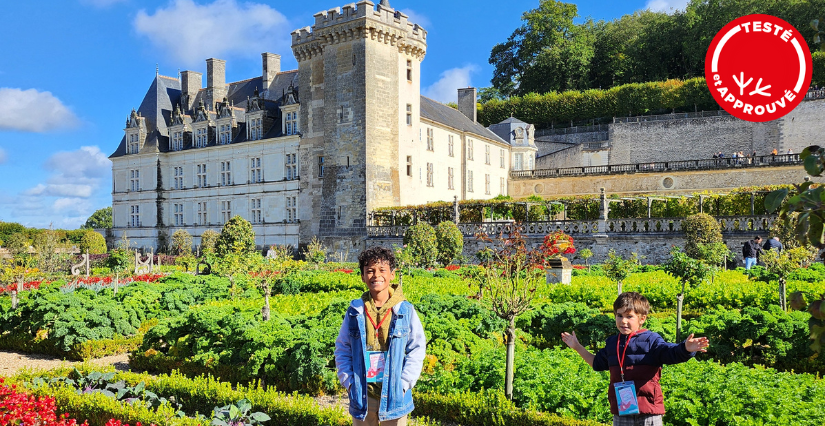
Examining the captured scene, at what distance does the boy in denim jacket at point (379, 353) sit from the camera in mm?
4672

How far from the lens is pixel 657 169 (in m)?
40.6

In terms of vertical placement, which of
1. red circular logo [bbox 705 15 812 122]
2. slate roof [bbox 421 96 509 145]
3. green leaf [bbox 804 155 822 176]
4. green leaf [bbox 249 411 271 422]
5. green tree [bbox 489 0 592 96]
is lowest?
green leaf [bbox 249 411 271 422]

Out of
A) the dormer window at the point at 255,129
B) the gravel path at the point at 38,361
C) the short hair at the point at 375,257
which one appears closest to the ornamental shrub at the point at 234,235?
the dormer window at the point at 255,129

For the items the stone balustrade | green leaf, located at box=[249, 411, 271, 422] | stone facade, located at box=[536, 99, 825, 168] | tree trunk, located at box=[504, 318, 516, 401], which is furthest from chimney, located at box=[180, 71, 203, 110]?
tree trunk, located at box=[504, 318, 516, 401]

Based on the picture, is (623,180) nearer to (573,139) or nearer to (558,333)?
(573,139)

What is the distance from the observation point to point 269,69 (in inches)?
1631

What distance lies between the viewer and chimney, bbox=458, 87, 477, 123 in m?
47.0

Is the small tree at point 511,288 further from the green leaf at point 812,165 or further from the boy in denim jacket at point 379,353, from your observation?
the green leaf at point 812,165

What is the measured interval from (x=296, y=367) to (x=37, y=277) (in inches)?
670

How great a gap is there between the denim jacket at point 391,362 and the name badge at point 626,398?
137 cm

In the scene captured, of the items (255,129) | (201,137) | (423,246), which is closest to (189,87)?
(201,137)

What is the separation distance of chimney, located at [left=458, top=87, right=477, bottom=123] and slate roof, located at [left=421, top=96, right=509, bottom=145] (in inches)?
48.8

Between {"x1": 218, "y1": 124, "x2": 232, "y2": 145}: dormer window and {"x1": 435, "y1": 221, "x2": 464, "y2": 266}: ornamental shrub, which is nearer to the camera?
{"x1": 435, "y1": 221, "x2": 464, "y2": 266}: ornamental shrub

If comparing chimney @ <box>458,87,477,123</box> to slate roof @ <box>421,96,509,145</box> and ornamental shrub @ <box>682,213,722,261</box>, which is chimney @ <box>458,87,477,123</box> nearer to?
slate roof @ <box>421,96,509,145</box>
